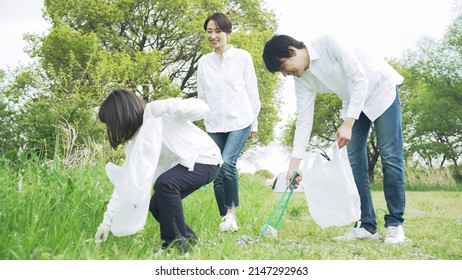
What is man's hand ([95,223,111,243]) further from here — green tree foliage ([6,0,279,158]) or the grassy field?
green tree foliage ([6,0,279,158])

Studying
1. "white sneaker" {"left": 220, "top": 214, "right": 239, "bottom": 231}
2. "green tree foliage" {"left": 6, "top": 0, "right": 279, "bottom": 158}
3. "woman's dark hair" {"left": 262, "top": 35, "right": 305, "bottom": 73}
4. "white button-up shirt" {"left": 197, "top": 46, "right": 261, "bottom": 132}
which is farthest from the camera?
"green tree foliage" {"left": 6, "top": 0, "right": 279, "bottom": 158}

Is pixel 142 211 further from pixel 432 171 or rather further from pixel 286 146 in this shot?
pixel 286 146

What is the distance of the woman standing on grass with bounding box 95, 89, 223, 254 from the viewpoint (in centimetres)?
240

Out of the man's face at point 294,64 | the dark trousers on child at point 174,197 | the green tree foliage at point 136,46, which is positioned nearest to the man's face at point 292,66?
the man's face at point 294,64

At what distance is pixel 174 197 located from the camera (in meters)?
2.50

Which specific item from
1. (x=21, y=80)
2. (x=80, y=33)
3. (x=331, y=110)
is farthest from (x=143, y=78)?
(x=331, y=110)

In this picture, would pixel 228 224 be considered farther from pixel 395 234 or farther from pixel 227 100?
pixel 395 234

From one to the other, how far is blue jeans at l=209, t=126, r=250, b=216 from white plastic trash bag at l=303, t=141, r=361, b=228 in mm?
558

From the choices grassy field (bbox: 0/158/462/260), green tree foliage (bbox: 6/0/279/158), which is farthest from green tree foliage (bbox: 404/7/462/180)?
grassy field (bbox: 0/158/462/260)

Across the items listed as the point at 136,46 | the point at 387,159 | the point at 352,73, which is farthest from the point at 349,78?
the point at 136,46

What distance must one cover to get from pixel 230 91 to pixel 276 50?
0.96m

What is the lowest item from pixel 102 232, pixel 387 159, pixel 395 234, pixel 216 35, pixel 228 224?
pixel 228 224

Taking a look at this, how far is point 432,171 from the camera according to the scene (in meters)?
13.8

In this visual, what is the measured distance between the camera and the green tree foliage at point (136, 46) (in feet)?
51.9
